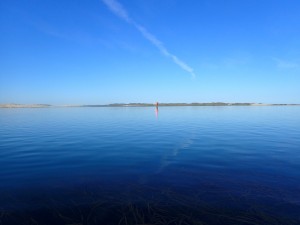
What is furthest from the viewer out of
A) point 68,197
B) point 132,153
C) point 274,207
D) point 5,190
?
point 132,153

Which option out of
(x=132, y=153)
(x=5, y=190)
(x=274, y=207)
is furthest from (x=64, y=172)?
(x=274, y=207)

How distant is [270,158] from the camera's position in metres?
17.8

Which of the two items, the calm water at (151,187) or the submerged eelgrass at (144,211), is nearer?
the submerged eelgrass at (144,211)

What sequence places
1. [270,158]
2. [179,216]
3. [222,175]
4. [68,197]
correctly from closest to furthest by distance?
1. [179,216]
2. [68,197]
3. [222,175]
4. [270,158]

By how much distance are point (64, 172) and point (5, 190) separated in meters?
3.63

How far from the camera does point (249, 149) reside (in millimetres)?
21484

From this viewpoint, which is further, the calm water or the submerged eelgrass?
the calm water

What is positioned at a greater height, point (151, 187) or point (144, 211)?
point (144, 211)

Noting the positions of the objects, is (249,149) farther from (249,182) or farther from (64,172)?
(64,172)

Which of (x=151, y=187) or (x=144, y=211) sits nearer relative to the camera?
(x=144, y=211)

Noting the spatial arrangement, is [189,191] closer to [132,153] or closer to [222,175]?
[222,175]

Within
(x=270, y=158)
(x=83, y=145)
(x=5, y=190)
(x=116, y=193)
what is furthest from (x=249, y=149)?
(x=5, y=190)

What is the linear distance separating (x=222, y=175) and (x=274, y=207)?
14.5ft

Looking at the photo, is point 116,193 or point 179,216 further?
point 116,193
